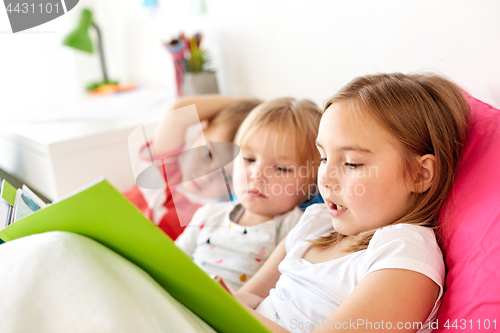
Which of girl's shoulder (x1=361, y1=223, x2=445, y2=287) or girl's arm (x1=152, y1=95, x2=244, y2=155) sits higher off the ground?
girl's arm (x1=152, y1=95, x2=244, y2=155)

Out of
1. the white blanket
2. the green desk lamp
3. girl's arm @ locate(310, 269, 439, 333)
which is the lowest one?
girl's arm @ locate(310, 269, 439, 333)

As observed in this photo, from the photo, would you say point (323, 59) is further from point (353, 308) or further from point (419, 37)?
point (353, 308)

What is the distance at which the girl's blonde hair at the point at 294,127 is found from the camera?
0.92m

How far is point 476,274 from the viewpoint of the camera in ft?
1.75

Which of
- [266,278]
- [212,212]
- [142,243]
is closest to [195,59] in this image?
[212,212]

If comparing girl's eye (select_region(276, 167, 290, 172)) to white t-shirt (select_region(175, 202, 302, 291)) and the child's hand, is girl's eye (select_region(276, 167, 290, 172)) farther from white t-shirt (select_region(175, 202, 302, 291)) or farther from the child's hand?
the child's hand

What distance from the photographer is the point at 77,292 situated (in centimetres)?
47

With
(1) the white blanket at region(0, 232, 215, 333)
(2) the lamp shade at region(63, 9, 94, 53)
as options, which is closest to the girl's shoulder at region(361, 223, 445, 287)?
(1) the white blanket at region(0, 232, 215, 333)

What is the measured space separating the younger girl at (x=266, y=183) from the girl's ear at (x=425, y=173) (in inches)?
12.1

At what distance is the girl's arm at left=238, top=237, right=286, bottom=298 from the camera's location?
83 centimetres

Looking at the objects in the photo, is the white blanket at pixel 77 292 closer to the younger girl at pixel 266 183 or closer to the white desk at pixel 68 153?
the younger girl at pixel 266 183

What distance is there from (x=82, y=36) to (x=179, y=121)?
4.29ft

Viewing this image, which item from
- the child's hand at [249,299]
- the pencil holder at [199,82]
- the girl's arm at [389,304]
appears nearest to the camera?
the girl's arm at [389,304]

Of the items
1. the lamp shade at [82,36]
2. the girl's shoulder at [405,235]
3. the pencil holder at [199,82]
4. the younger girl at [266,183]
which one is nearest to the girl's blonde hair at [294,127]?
the younger girl at [266,183]
